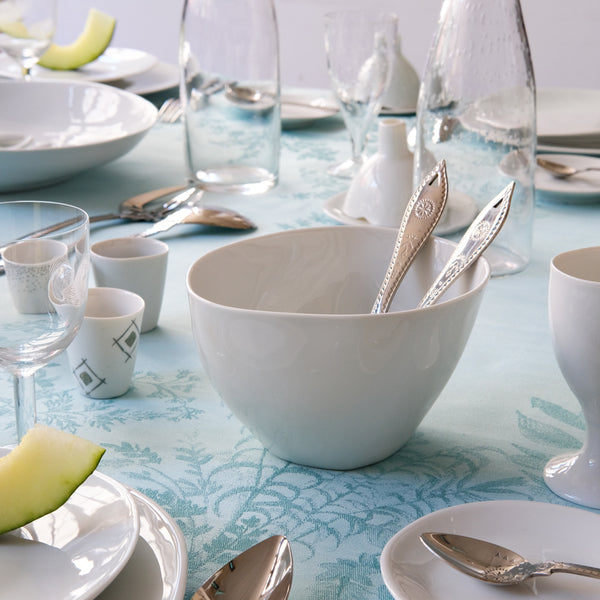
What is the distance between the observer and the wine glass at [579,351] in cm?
44

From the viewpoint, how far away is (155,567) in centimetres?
38

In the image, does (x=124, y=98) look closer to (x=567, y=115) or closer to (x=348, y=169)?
(x=348, y=169)

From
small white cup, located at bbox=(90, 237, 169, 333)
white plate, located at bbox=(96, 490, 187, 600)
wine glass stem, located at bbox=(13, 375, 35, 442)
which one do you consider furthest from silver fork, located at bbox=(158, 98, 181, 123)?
white plate, located at bbox=(96, 490, 187, 600)

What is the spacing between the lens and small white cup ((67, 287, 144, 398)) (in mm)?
583

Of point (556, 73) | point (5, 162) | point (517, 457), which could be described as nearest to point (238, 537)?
point (517, 457)

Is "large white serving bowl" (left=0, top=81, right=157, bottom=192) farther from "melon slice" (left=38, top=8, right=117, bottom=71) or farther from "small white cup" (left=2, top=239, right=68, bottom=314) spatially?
"small white cup" (left=2, top=239, right=68, bottom=314)

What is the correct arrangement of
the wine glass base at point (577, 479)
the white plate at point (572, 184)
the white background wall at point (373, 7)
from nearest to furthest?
the wine glass base at point (577, 479) → the white plate at point (572, 184) → the white background wall at point (373, 7)

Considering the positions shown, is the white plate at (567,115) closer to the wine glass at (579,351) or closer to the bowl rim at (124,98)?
the bowl rim at (124,98)

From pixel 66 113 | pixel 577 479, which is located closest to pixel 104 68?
pixel 66 113

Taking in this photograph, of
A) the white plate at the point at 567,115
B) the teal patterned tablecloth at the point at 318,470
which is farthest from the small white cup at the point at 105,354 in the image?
the white plate at the point at 567,115

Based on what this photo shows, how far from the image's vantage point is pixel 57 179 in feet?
3.42

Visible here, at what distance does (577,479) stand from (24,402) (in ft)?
1.01

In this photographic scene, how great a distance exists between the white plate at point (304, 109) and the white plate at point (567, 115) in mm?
318

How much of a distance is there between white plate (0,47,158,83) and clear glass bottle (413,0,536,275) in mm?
709
